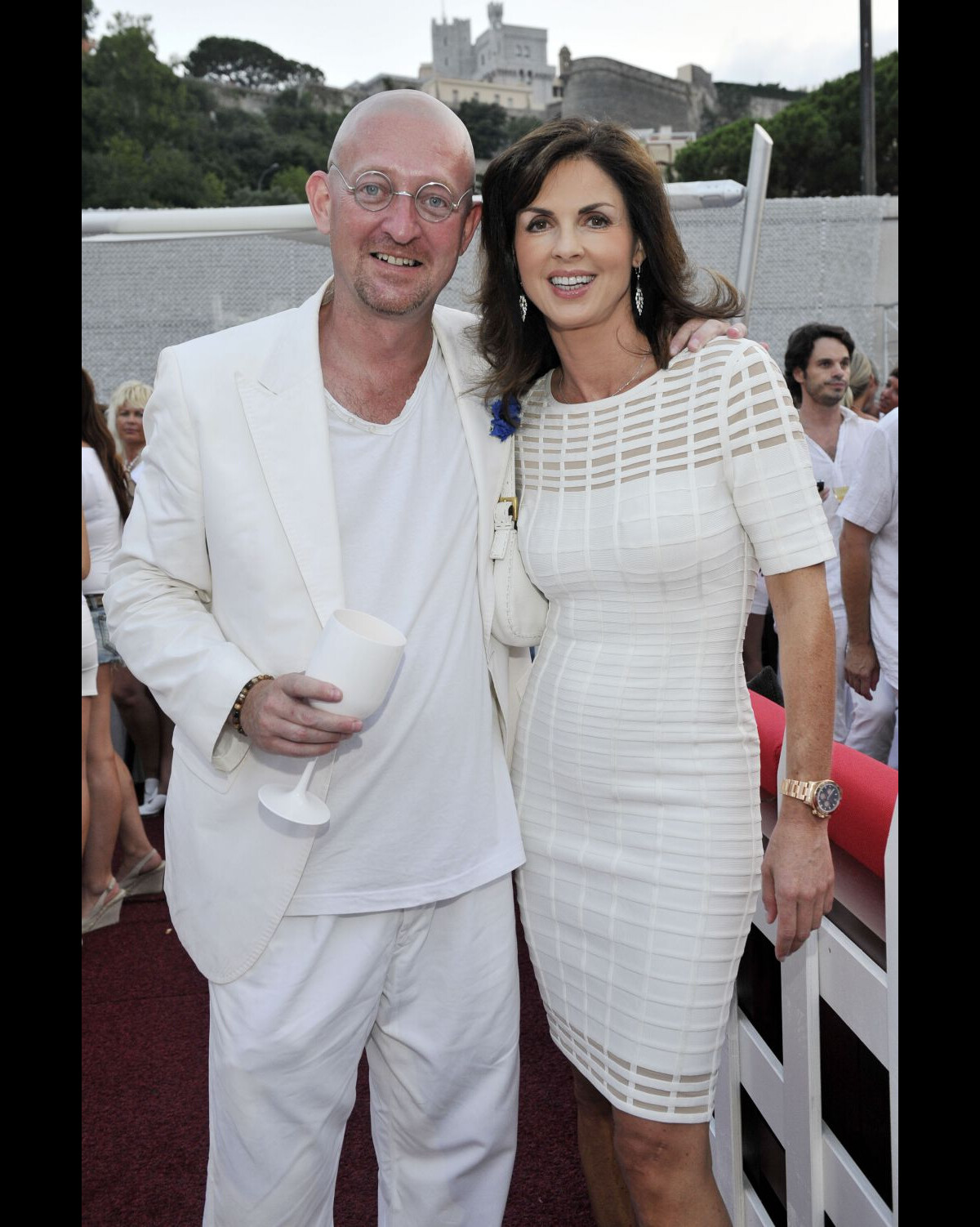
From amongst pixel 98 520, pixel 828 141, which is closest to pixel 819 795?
pixel 98 520

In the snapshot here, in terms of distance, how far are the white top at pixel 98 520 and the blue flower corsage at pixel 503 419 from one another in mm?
2863

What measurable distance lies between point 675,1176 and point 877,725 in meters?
2.89

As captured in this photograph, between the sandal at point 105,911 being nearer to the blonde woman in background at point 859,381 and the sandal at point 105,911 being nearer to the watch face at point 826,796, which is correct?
the watch face at point 826,796

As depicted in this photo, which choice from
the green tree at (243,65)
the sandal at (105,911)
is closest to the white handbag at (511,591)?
the sandal at (105,911)

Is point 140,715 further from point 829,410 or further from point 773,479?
point 773,479

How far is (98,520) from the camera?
185 inches

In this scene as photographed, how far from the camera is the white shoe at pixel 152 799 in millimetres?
5906

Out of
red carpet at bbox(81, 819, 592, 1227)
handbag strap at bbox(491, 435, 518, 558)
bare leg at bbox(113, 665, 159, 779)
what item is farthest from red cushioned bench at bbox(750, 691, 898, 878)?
bare leg at bbox(113, 665, 159, 779)

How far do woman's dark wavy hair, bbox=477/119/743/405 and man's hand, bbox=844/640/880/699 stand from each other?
2.38 meters

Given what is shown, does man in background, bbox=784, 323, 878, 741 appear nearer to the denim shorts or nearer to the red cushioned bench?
the denim shorts
